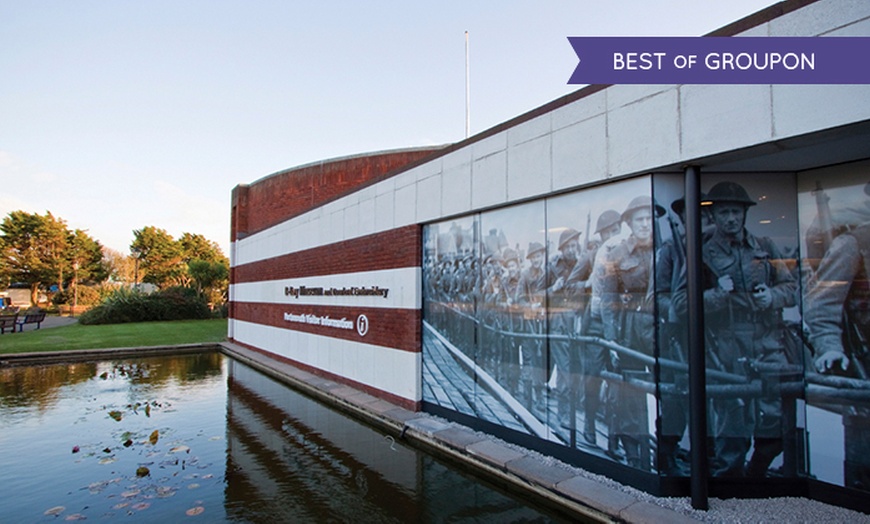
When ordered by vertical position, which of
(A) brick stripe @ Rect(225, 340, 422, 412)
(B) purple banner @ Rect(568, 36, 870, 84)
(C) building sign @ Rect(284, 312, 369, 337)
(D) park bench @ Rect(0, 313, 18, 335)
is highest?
(B) purple banner @ Rect(568, 36, 870, 84)

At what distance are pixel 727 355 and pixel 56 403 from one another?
12.1m

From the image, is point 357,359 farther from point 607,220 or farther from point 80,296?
point 80,296

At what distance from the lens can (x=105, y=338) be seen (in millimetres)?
21219

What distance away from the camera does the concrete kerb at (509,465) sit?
4.57m

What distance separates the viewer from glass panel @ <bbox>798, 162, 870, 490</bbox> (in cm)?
442

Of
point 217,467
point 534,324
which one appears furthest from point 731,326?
point 217,467

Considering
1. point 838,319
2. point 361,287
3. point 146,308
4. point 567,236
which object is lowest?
point 146,308

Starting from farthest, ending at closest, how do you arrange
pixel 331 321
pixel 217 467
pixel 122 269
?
pixel 122 269 → pixel 331 321 → pixel 217 467

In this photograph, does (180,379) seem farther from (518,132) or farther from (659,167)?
(659,167)

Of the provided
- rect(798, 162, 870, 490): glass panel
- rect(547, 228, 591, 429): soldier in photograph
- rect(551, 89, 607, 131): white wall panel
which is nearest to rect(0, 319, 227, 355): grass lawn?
rect(547, 228, 591, 429): soldier in photograph

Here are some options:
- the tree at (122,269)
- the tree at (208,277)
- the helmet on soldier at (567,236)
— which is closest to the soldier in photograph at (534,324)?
the helmet on soldier at (567,236)

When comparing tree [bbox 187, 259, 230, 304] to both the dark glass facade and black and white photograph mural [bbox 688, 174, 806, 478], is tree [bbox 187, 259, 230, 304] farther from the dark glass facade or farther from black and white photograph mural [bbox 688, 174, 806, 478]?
black and white photograph mural [bbox 688, 174, 806, 478]

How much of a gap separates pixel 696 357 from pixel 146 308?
115 ft

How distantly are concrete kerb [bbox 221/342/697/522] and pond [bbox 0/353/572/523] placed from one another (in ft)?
0.74
